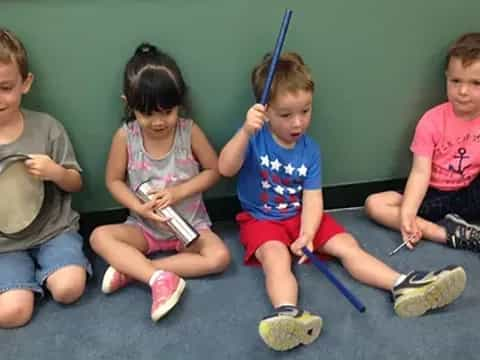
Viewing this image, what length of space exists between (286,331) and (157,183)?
468 millimetres

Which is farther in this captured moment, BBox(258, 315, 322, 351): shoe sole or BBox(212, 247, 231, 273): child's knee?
BBox(212, 247, 231, 273): child's knee

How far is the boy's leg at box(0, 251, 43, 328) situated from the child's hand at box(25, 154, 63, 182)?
0.62 feet

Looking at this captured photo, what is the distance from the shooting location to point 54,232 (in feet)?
4.34

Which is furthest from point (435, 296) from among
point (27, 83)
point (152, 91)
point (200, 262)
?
point (27, 83)

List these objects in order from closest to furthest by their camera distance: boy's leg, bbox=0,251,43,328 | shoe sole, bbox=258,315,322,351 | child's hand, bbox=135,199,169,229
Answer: shoe sole, bbox=258,315,322,351 < boy's leg, bbox=0,251,43,328 < child's hand, bbox=135,199,169,229

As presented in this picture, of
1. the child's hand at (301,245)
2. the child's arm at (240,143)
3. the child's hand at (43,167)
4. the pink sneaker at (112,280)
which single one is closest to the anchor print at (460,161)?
the child's hand at (301,245)

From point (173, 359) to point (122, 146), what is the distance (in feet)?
1.61

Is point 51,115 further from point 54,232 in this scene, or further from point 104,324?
point 104,324

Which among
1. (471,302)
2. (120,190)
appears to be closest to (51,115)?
(120,190)

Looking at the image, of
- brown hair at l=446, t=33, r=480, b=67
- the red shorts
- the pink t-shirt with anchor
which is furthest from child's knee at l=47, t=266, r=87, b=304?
A: brown hair at l=446, t=33, r=480, b=67

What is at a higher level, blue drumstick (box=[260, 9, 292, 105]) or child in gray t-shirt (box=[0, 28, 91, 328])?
blue drumstick (box=[260, 9, 292, 105])

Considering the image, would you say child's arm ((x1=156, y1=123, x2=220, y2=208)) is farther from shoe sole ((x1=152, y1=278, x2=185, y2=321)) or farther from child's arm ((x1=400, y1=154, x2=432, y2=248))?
child's arm ((x1=400, y1=154, x2=432, y2=248))

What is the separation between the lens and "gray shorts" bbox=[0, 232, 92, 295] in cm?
123

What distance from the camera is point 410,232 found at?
4.69 feet
